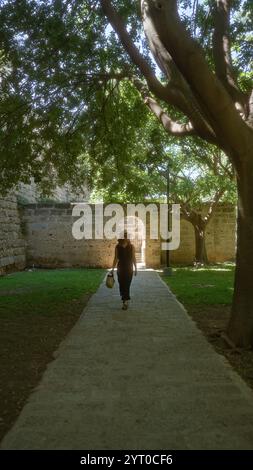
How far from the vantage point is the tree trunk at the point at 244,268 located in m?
6.66

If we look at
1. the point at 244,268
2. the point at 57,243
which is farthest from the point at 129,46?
the point at 57,243

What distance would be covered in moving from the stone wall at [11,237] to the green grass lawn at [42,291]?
771mm

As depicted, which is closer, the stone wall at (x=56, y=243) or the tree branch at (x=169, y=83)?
the tree branch at (x=169, y=83)

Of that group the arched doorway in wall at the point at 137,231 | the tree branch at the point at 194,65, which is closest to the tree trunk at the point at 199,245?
the arched doorway in wall at the point at 137,231

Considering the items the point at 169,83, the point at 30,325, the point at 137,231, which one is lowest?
the point at 30,325

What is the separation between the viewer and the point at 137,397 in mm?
4504

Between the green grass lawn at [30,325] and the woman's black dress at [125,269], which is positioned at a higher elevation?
the woman's black dress at [125,269]

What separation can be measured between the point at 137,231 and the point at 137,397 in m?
16.1

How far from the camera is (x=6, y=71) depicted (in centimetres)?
1002

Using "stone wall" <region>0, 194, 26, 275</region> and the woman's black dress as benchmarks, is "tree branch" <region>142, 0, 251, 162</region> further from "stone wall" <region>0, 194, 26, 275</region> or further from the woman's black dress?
"stone wall" <region>0, 194, 26, 275</region>

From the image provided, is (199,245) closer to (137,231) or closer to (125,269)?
(137,231)

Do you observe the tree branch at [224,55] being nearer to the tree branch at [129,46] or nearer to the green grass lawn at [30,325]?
the tree branch at [129,46]

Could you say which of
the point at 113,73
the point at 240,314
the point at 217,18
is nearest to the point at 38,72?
the point at 113,73

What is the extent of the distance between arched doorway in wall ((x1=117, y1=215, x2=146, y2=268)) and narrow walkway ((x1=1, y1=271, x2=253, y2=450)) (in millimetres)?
12645
